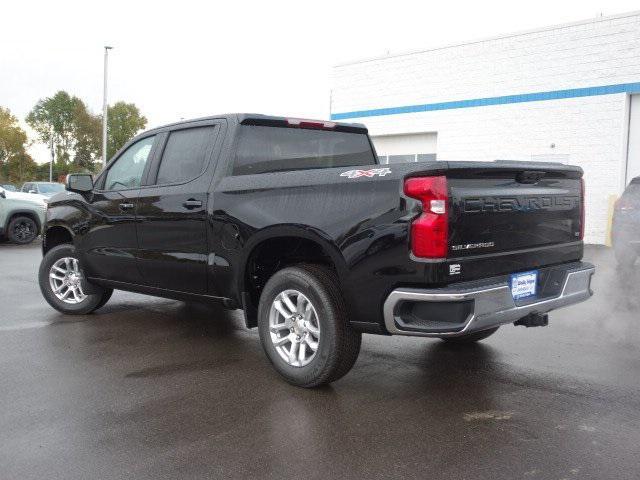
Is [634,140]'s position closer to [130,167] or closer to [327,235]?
[130,167]

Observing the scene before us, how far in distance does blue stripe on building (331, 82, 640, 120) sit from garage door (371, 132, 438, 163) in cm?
90

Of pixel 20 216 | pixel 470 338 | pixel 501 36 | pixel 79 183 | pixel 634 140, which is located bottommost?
pixel 470 338

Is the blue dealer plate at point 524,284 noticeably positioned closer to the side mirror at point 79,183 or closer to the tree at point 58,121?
the side mirror at point 79,183

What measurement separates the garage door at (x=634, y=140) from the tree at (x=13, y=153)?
6516 centimetres

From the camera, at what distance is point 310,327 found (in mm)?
4066

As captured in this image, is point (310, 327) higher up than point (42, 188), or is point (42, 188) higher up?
point (42, 188)

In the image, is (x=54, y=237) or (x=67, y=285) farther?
(x=54, y=237)

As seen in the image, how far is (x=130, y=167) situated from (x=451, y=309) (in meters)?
3.53

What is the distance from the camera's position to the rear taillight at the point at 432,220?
3.46 m

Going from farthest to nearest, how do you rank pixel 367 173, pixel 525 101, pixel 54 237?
pixel 525 101 → pixel 54 237 → pixel 367 173

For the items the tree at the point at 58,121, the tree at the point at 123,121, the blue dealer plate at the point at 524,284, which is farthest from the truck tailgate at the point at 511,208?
the tree at the point at 123,121

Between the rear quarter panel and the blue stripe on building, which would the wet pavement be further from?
the blue stripe on building

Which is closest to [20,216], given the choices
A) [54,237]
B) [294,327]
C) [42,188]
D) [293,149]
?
[42,188]

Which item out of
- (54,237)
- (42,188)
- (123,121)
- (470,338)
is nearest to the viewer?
(470,338)
